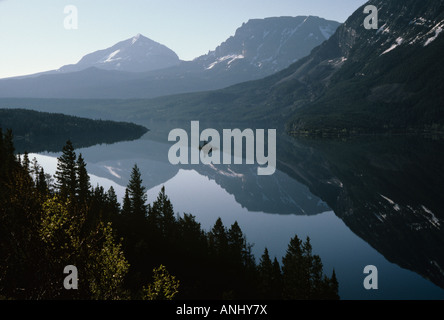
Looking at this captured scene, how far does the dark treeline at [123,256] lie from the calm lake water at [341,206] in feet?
30.1

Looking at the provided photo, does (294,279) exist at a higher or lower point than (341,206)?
lower

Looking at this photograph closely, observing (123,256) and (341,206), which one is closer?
(123,256)

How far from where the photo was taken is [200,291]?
43.6m

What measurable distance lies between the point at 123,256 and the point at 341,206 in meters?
73.8

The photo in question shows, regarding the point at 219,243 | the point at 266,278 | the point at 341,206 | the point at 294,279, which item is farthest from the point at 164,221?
the point at 341,206

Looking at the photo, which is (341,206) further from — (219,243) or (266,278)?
(266,278)

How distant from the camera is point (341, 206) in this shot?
90.9m

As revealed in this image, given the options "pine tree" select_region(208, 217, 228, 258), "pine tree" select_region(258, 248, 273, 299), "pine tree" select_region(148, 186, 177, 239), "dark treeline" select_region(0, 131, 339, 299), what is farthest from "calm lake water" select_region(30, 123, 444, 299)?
"pine tree" select_region(148, 186, 177, 239)

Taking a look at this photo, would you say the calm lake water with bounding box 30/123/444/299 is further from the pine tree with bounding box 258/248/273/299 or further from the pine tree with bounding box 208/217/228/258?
the pine tree with bounding box 208/217/228/258

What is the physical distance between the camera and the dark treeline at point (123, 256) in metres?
28.6

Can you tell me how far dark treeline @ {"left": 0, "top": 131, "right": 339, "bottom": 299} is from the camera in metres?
28.6

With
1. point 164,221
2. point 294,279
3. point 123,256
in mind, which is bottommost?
point 294,279

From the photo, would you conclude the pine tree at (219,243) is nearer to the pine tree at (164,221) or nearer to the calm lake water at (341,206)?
the pine tree at (164,221)

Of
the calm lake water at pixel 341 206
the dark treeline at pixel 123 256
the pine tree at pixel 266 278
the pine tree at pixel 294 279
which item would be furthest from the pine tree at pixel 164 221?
the pine tree at pixel 294 279
